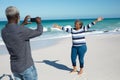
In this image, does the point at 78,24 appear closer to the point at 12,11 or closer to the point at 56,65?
the point at 56,65

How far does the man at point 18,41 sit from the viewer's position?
3.69 meters

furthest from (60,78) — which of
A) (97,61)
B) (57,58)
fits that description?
(57,58)

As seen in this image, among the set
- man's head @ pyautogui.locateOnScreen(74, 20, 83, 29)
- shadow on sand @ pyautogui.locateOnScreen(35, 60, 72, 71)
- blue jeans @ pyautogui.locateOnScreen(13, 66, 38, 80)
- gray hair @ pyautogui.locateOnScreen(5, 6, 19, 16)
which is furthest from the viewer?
shadow on sand @ pyautogui.locateOnScreen(35, 60, 72, 71)

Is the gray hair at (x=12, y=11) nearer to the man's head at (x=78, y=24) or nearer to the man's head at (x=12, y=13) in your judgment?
the man's head at (x=12, y=13)

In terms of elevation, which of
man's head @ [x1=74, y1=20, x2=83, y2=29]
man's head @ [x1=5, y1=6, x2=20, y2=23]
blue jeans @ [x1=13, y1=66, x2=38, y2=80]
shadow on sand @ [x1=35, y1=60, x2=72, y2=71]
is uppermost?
man's head @ [x1=5, y1=6, x2=20, y2=23]

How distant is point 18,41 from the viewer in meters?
3.72

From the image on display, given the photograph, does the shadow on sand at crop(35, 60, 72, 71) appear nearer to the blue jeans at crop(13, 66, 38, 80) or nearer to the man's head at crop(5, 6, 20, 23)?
the blue jeans at crop(13, 66, 38, 80)

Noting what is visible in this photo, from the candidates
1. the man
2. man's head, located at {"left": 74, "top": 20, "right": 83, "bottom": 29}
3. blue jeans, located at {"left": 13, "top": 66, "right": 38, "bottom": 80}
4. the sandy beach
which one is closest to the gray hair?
the man

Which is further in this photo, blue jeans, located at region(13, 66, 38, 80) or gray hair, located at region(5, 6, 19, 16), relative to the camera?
blue jeans, located at region(13, 66, 38, 80)

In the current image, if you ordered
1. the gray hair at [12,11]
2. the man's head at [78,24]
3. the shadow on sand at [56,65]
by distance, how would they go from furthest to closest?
the shadow on sand at [56,65]
the man's head at [78,24]
the gray hair at [12,11]

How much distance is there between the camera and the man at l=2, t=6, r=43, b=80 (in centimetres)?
369

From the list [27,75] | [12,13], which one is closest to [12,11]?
[12,13]

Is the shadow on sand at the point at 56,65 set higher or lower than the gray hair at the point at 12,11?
lower

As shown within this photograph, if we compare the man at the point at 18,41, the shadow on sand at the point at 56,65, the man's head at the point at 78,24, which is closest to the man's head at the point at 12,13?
the man at the point at 18,41
